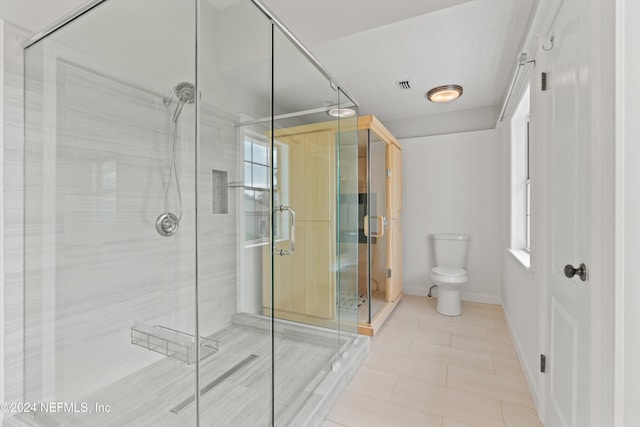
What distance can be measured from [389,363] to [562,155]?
5.76ft

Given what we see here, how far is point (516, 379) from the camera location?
6.39 feet

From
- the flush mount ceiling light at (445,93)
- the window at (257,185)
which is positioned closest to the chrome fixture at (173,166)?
the window at (257,185)

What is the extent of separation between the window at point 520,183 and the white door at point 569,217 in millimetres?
1287

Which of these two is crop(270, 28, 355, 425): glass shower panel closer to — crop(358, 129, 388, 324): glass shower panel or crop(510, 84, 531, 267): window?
crop(358, 129, 388, 324): glass shower panel

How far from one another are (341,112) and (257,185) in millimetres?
1134

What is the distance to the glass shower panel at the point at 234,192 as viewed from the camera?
164 cm

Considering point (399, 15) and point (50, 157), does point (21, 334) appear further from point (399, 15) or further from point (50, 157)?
point (399, 15)

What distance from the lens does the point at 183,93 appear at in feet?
6.21

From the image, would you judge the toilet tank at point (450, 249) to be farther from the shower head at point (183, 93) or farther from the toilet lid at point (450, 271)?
the shower head at point (183, 93)

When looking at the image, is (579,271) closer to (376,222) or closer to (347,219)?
(347,219)

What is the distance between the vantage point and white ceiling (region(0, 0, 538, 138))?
1583mm

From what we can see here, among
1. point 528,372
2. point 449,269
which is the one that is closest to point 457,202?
point 449,269

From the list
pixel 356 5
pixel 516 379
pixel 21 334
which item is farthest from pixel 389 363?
pixel 356 5

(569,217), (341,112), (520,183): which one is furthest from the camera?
(520,183)
